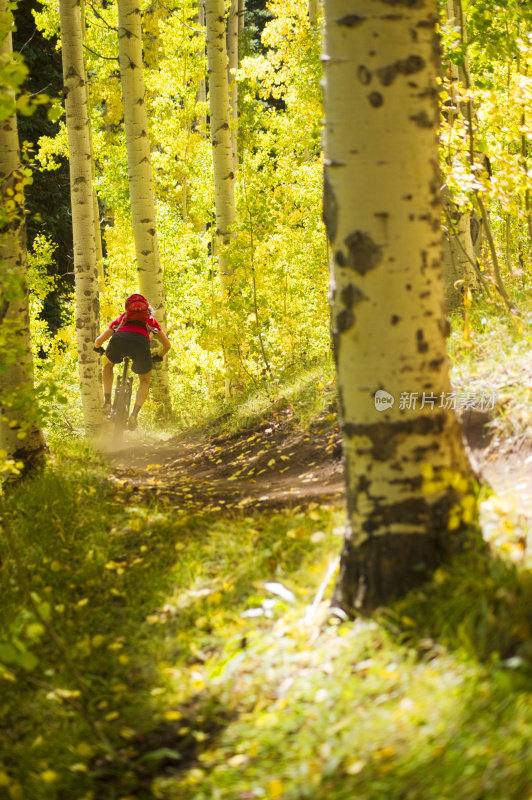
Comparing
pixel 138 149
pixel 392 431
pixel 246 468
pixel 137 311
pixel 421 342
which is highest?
pixel 138 149

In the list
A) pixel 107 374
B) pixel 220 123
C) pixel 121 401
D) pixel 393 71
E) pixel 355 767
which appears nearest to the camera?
pixel 355 767

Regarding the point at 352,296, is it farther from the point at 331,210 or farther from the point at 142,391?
the point at 142,391

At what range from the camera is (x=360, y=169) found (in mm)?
2615

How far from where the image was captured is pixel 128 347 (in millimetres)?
8219

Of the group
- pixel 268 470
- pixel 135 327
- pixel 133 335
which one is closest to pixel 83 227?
pixel 135 327

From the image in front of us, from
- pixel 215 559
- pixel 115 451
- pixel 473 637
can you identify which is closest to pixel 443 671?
pixel 473 637

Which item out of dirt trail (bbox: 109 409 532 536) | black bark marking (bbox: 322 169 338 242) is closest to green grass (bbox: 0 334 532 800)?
dirt trail (bbox: 109 409 532 536)

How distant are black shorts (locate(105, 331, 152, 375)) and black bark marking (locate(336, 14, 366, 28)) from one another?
594 centimetres

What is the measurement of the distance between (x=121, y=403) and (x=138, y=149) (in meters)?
3.59

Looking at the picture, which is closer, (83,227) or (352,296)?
(352,296)

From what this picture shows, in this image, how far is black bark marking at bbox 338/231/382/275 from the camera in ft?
8.62

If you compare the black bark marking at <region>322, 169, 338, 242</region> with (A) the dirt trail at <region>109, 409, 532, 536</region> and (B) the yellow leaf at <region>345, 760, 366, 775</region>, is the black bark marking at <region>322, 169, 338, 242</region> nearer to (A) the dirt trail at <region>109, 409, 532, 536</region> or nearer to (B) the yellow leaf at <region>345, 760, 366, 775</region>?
(A) the dirt trail at <region>109, 409, 532, 536</region>

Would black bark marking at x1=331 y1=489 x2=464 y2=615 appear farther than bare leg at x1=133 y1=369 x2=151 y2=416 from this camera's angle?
No

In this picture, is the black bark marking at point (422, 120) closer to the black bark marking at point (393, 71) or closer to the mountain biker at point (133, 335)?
the black bark marking at point (393, 71)
